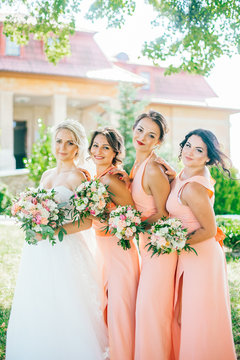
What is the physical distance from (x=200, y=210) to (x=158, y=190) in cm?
46

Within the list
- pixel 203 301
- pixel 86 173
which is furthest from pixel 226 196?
pixel 203 301

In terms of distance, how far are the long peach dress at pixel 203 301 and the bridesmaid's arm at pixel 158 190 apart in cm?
13

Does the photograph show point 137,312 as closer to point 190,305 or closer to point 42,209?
point 190,305

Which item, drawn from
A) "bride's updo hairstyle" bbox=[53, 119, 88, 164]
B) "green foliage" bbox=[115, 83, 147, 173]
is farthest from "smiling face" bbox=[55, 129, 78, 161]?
"green foliage" bbox=[115, 83, 147, 173]

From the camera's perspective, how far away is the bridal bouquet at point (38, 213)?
3.73 metres

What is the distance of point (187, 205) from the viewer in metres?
3.70

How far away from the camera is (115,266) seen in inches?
161

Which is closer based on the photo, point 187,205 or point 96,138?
point 187,205

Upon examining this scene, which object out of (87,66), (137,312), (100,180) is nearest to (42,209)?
(100,180)

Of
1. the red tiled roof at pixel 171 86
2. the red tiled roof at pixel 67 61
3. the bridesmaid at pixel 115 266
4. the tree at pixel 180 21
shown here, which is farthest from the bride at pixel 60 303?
the red tiled roof at pixel 171 86

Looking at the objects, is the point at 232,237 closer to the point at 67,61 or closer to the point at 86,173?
the point at 86,173

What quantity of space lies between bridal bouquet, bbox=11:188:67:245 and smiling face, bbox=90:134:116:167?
62 cm

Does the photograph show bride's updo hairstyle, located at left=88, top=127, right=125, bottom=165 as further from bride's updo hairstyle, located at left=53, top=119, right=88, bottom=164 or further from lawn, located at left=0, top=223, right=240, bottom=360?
lawn, located at left=0, top=223, right=240, bottom=360

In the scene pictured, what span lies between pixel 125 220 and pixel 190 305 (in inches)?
37.7
